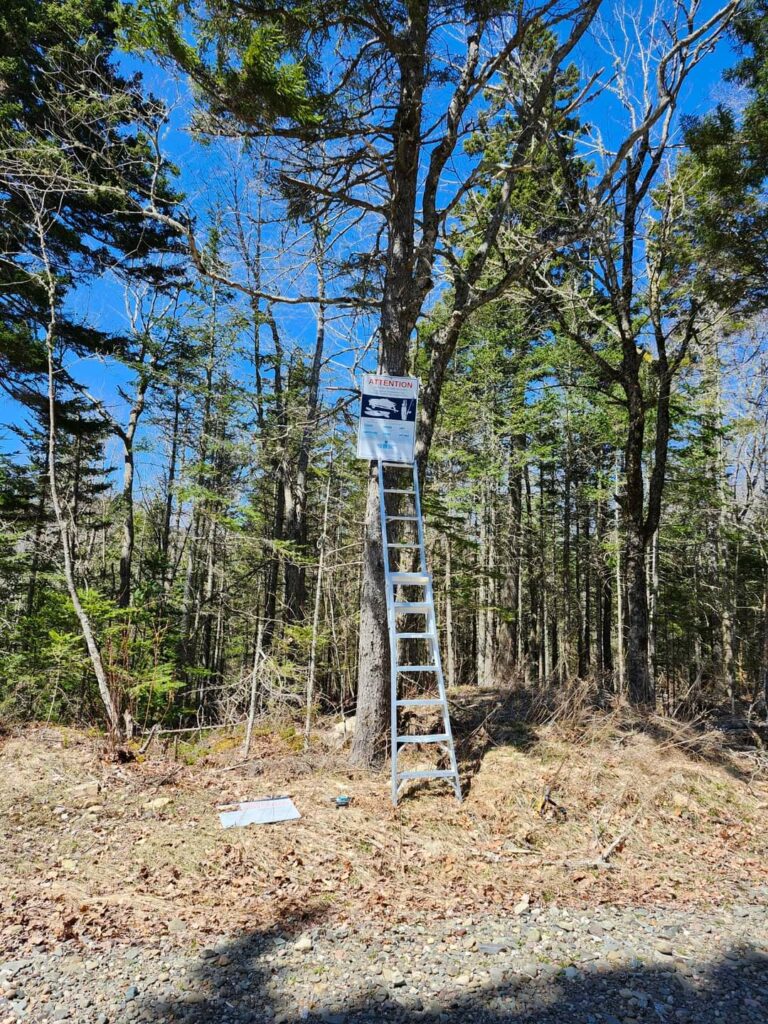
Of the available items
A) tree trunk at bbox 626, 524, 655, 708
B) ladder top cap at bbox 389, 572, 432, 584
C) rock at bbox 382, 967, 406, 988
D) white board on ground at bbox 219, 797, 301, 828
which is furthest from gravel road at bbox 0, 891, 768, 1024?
tree trunk at bbox 626, 524, 655, 708

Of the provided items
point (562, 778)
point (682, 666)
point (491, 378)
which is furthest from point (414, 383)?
point (682, 666)

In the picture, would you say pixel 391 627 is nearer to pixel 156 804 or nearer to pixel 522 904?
pixel 522 904

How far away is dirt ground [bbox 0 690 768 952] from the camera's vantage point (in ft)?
10.5

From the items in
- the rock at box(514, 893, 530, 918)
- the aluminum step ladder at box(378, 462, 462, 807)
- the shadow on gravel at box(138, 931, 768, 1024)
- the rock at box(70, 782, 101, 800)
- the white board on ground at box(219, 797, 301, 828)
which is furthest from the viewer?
the rock at box(70, 782, 101, 800)

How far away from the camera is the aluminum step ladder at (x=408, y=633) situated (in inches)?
175

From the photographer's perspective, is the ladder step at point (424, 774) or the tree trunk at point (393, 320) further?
the tree trunk at point (393, 320)

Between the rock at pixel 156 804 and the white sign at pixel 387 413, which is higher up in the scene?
the white sign at pixel 387 413

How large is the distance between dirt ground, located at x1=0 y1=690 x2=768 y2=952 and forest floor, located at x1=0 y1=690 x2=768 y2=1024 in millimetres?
18

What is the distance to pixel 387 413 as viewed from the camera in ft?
18.1

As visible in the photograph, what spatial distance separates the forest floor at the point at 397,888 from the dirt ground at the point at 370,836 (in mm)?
18

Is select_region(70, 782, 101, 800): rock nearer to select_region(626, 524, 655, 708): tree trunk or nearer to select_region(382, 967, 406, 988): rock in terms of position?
select_region(382, 967, 406, 988): rock

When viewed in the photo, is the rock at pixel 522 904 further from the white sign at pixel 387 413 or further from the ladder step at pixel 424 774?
the white sign at pixel 387 413

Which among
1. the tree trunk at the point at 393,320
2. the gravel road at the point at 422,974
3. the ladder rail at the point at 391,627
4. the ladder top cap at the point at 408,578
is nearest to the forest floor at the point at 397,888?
the gravel road at the point at 422,974

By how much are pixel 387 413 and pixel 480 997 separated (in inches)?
173
